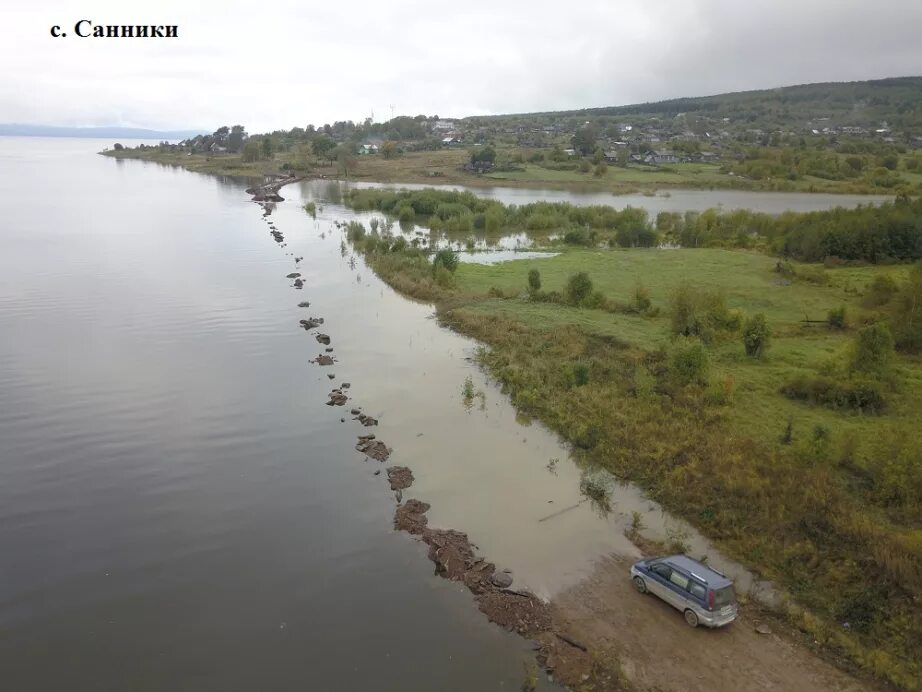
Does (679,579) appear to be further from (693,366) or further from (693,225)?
(693,225)

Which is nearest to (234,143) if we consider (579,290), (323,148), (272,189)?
(323,148)

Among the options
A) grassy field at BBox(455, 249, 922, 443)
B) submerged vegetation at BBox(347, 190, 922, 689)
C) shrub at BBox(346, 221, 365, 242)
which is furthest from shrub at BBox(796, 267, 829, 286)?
shrub at BBox(346, 221, 365, 242)

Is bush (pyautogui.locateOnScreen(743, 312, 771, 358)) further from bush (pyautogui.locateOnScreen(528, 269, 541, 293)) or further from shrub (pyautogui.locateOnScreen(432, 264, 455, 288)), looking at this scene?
shrub (pyautogui.locateOnScreen(432, 264, 455, 288))

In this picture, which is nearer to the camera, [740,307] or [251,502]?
[251,502]

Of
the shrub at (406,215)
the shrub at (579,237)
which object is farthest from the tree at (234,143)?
the shrub at (579,237)

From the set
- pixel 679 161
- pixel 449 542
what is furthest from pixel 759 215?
pixel 679 161

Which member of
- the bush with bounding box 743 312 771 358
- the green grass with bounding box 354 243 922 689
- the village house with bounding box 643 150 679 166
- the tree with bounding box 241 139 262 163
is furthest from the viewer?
the tree with bounding box 241 139 262 163
